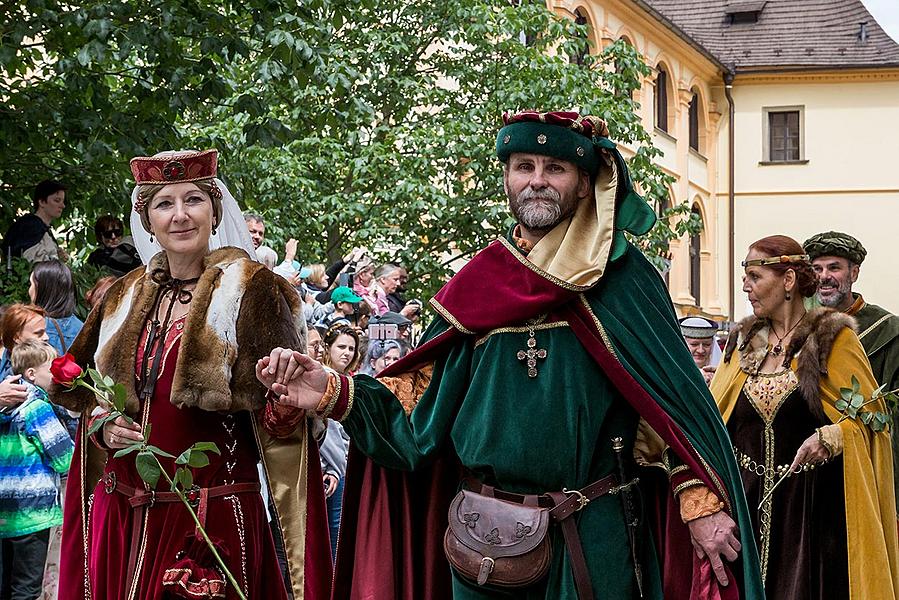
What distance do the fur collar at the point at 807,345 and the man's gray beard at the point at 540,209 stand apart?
224 centimetres

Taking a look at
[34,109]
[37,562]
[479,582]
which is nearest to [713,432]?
[479,582]

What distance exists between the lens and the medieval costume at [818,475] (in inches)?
254

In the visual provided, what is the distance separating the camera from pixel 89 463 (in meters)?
Answer: 5.05

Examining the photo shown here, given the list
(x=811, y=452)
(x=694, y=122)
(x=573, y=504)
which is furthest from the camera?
(x=694, y=122)

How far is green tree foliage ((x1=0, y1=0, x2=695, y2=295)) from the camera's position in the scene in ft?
33.7

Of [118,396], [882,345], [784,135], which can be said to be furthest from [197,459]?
[784,135]

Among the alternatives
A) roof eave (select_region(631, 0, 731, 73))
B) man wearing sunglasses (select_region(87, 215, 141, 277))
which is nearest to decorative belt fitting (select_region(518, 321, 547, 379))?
man wearing sunglasses (select_region(87, 215, 141, 277))

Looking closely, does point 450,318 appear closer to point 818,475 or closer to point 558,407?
point 558,407

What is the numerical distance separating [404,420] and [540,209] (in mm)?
781

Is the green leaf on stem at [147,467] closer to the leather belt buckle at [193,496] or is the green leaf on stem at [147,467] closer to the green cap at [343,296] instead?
the leather belt buckle at [193,496]

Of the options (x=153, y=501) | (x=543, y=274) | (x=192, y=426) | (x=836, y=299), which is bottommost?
(x=153, y=501)

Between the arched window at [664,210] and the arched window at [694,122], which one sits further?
the arched window at [694,122]

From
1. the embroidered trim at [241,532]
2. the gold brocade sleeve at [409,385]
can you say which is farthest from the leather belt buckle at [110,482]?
the gold brocade sleeve at [409,385]

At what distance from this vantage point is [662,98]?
132 ft
